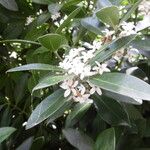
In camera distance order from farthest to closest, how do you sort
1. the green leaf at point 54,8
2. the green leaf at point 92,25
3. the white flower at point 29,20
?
the white flower at point 29,20 → the green leaf at point 54,8 → the green leaf at point 92,25

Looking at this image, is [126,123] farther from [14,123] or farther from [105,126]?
[14,123]

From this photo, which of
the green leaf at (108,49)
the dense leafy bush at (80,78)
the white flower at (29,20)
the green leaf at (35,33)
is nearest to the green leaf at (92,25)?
the dense leafy bush at (80,78)

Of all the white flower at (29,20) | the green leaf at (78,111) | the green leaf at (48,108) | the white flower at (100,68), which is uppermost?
the white flower at (100,68)

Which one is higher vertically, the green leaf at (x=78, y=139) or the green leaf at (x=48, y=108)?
the green leaf at (x=48, y=108)

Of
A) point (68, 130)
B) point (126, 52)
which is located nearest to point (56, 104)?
point (68, 130)

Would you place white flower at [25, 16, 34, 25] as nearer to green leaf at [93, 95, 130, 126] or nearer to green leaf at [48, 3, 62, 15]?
green leaf at [48, 3, 62, 15]

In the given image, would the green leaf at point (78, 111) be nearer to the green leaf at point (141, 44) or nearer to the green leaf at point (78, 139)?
the green leaf at point (78, 139)

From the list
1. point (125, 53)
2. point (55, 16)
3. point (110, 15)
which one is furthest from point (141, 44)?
point (55, 16)
